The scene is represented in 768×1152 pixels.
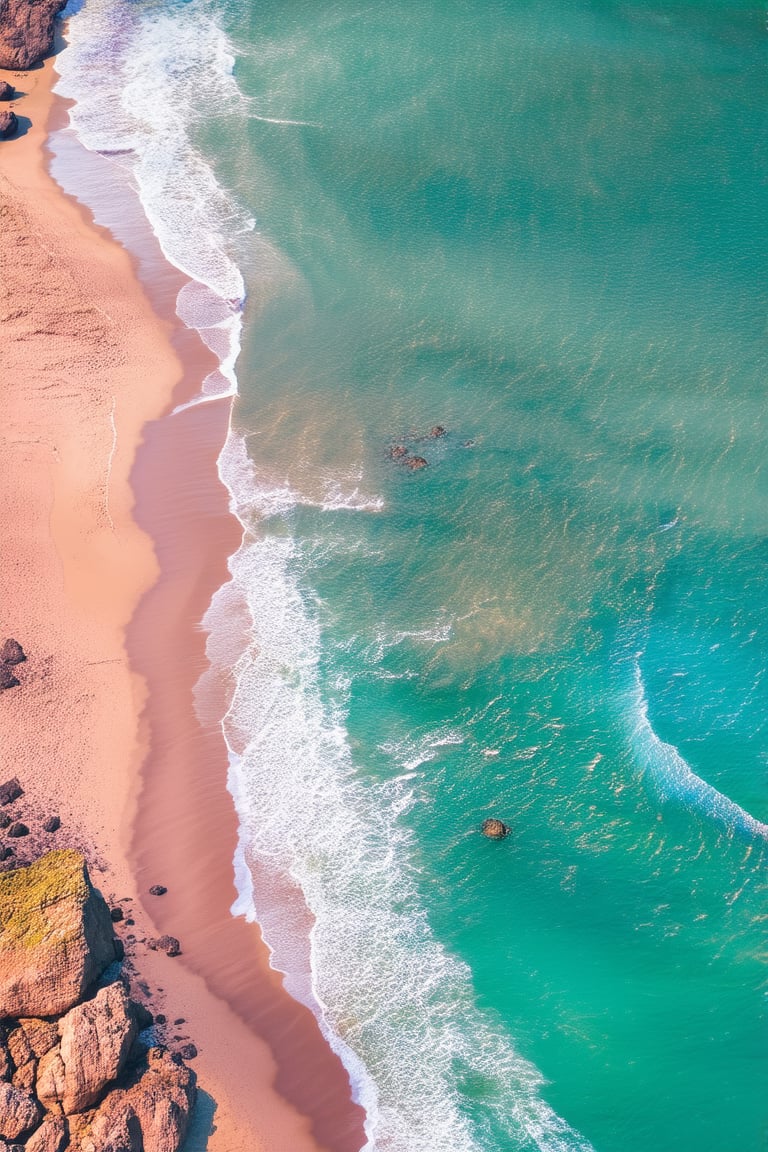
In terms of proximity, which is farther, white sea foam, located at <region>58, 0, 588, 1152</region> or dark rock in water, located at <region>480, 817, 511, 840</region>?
dark rock in water, located at <region>480, 817, 511, 840</region>

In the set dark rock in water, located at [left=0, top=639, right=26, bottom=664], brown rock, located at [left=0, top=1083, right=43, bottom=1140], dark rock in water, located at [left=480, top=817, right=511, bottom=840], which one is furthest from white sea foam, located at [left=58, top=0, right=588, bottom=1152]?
brown rock, located at [left=0, top=1083, right=43, bottom=1140]

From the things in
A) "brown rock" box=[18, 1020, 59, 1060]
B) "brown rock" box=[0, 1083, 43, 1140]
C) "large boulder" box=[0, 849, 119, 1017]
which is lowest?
"brown rock" box=[0, 1083, 43, 1140]

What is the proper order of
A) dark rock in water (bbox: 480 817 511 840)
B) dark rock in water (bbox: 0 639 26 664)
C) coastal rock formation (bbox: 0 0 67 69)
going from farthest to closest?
1. coastal rock formation (bbox: 0 0 67 69)
2. dark rock in water (bbox: 0 639 26 664)
3. dark rock in water (bbox: 480 817 511 840)

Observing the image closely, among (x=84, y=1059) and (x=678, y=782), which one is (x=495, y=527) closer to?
(x=678, y=782)

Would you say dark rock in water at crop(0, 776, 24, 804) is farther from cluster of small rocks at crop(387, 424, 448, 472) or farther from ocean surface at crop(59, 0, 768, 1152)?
cluster of small rocks at crop(387, 424, 448, 472)

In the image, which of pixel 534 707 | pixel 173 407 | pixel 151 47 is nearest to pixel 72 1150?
pixel 534 707

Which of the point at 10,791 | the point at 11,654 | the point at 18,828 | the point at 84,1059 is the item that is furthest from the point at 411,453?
the point at 84,1059
